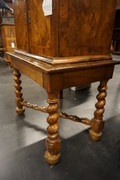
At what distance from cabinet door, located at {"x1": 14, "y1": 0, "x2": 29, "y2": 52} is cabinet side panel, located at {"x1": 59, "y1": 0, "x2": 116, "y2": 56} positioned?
1.34ft

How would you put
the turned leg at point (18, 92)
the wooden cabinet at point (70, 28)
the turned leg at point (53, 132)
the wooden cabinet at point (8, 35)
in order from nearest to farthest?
the wooden cabinet at point (70, 28), the turned leg at point (53, 132), the turned leg at point (18, 92), the wooden cabinet at point (8, 35)

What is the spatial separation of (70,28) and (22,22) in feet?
1.71

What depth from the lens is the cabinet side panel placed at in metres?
0.74

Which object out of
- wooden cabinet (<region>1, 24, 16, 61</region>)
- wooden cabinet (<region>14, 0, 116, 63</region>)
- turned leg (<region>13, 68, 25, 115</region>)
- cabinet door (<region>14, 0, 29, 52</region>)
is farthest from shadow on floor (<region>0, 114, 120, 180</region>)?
wooden cabinet (<region>1, 24, 16, 61</region>)

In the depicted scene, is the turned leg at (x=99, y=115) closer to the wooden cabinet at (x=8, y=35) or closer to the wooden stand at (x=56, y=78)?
the wooden stand at (x=56, y=78)

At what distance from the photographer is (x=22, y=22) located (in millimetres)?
1075

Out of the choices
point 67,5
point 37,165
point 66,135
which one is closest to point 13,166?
point 37,165

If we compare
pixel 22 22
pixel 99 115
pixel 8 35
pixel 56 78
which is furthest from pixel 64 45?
pixel 8 35

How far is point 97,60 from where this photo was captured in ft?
3.09

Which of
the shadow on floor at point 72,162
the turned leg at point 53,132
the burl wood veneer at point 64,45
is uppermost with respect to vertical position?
the burl wood veneer at point 64,45

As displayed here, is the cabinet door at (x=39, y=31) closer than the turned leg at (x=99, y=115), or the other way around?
the cabinet door at (x=39, y=31)

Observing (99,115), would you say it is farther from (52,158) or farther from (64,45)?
(64,45)

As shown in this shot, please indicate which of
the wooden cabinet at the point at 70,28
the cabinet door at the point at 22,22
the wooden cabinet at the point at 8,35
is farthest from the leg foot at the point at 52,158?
the wooden cabinet at the point at 8,35

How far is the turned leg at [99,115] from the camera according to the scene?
3.54 feet
